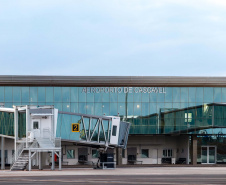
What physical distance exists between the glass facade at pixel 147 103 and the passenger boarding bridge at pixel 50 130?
621 inches

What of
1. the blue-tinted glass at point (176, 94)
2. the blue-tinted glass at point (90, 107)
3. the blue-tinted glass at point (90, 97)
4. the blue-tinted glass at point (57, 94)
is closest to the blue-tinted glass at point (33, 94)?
the blue-tinted glass at point (57, 94)

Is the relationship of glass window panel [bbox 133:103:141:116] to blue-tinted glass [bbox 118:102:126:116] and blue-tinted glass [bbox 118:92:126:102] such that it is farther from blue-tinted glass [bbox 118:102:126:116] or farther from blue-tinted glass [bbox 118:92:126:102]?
blue-tinted glass [bbox 118:92:126:102]

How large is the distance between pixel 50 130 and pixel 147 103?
939 inches

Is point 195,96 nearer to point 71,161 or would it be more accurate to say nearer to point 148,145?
point 148,145

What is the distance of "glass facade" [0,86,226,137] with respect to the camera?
272 feet

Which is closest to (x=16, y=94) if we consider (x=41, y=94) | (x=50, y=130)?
(x=41, y=94)

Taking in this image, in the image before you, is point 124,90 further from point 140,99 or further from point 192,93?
point 192,93

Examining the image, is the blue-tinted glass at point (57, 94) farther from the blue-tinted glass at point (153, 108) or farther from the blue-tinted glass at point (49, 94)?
the blue-tinted glass at point (153, 108)

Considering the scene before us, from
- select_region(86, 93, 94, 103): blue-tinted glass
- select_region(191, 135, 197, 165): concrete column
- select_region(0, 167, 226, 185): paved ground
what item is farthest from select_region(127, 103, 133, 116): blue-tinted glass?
select_region(0, 167, 226, 185): paved ground

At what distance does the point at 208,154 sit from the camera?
88250 mm

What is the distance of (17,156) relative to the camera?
62906 millimetres

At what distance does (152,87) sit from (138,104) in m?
3.18

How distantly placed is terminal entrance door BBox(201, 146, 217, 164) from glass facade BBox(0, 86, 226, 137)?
Result: 199 inches

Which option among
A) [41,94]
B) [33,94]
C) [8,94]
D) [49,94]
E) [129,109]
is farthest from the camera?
[129,109]
